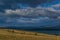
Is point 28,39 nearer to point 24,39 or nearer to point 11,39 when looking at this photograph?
point 24,39

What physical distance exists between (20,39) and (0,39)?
4.08 metres

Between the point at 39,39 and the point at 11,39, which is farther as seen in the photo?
the point at 39,39

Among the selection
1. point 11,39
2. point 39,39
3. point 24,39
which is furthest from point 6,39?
point 39,39

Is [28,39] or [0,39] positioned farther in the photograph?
[28,39]

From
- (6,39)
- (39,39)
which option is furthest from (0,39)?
(39,39)

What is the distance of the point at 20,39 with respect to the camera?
1391 inches

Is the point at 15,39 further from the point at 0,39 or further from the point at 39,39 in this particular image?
the point at 39,39

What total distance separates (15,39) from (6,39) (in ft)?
5.94

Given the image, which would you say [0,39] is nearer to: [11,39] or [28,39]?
[11,39]

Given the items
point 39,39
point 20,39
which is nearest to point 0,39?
point 20,39

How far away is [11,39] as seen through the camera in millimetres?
34938

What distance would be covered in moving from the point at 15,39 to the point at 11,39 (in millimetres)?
813

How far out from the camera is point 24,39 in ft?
117

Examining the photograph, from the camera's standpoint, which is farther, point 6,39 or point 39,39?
point 39,39
